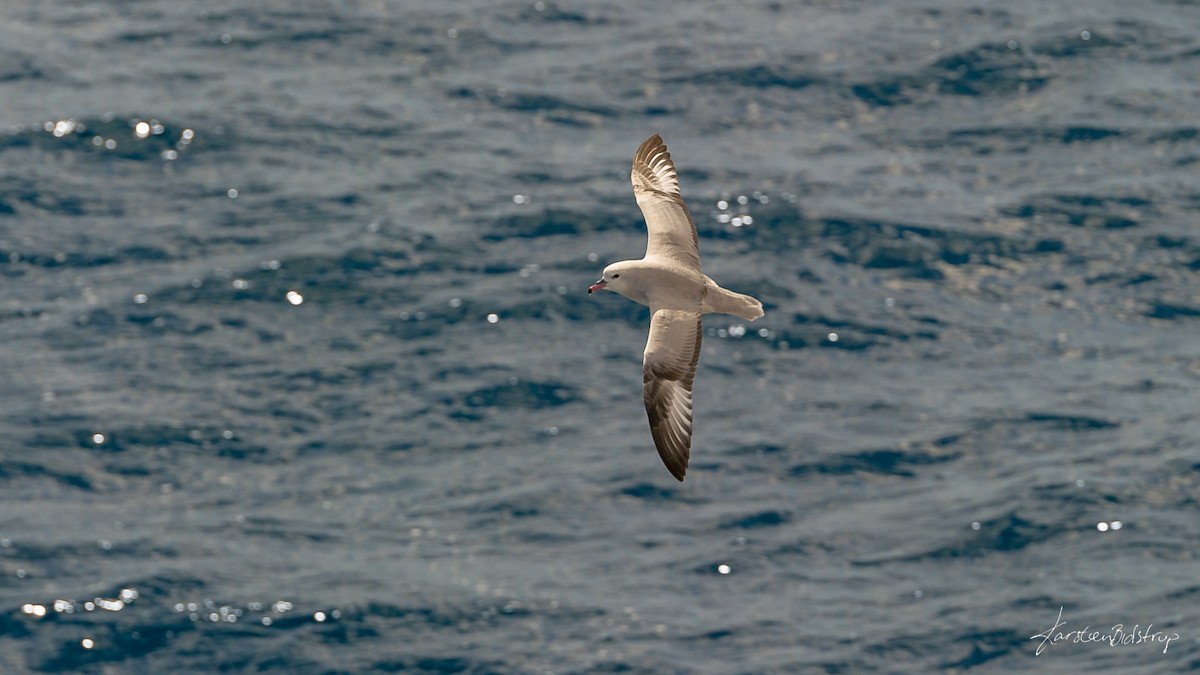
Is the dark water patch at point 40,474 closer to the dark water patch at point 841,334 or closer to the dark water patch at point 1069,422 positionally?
the dark water patch at point 841,334

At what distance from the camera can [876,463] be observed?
145 feet

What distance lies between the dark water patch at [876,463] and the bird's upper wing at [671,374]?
2258 centimetres

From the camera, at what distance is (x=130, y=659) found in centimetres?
3850

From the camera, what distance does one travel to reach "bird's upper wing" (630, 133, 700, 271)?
22.8 m

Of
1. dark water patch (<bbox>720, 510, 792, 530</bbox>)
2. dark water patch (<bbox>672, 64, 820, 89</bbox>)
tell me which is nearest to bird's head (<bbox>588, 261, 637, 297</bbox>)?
dark water patch (<bbox>720, 510, 792, 530</bbox>)

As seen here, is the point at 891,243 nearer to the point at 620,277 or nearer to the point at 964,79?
the point at 964,79

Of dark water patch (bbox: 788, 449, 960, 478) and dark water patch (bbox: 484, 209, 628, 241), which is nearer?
dark water patch (bbox: 788, 449, 960, 478)

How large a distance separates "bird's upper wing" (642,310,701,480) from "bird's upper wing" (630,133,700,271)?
999 millimetres

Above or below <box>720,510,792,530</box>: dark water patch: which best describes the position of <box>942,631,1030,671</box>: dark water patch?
below

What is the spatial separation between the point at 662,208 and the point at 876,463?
2186 centimetres

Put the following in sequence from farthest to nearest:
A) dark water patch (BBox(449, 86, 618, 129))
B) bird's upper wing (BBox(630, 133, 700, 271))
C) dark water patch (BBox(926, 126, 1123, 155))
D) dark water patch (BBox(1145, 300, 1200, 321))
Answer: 1. dark water patch (BBox(449, 86, 618, 129))
2. dark water patch (BBox(926, 126, 1123, 155))
3. dark water patch (BBox(1145, 300, 1200, 321))
4. bird's upper wing (BBox(630, 133, 700, 271))

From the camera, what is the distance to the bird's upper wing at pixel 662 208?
22844 mm

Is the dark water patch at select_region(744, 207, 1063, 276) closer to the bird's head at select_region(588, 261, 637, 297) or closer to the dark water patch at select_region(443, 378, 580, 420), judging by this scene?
the dark water patch at select_region(443, 378, 580, 420)

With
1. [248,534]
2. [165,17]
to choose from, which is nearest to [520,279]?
[248,534]
